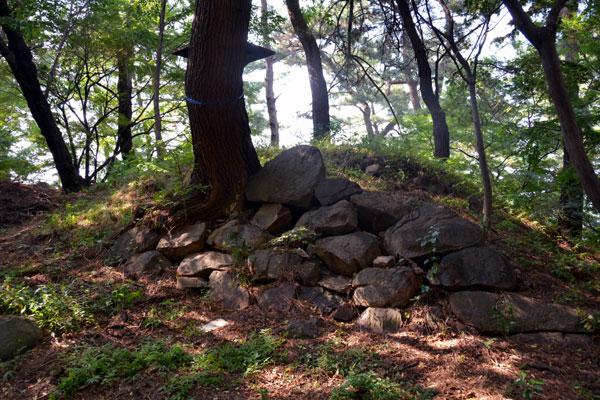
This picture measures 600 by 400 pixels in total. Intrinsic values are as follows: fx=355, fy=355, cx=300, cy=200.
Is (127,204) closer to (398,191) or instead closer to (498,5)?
(398,191)

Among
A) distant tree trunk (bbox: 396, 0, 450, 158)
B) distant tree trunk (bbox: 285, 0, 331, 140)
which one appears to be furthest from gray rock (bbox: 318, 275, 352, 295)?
distant tree trunk (bbox: 285, 0, 331, 140)

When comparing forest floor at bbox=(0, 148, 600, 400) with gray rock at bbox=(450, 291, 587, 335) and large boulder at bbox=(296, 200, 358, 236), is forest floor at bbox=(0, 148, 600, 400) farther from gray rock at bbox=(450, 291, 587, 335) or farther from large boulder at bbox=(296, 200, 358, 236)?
large boulder at bbox=(296, 200, 358, 236)

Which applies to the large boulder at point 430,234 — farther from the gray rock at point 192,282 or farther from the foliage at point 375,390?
the gray rock at point 192,282

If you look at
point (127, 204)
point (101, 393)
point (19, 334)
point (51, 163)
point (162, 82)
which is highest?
point (162, 82)

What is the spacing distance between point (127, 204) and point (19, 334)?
3.22 metres

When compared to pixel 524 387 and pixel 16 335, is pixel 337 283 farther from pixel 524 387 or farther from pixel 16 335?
pixel 16 335

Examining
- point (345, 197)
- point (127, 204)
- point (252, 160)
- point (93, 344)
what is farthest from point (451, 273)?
point (127, 204)

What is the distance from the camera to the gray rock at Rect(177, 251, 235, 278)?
467 centimetres

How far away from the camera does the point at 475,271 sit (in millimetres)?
3715

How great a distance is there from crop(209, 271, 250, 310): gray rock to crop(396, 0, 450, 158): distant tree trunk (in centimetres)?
515

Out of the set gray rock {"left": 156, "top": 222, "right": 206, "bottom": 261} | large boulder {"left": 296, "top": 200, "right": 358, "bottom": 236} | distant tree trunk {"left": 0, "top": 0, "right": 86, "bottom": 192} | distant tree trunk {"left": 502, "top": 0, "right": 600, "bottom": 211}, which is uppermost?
distant tree trunk {"left": 0, "top": 0, "right": 86, "bottom": 192}

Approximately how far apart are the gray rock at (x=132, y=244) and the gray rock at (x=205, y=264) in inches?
29.0

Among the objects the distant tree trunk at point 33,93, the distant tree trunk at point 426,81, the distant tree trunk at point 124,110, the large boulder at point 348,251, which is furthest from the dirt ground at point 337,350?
the distant tree trunk at point 124,110

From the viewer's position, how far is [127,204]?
6254mm
